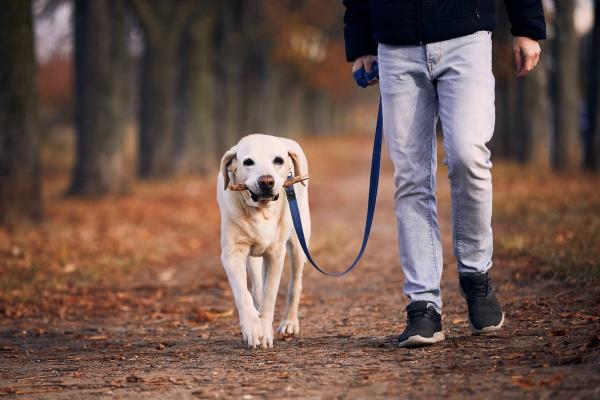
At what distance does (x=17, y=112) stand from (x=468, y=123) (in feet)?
25.8

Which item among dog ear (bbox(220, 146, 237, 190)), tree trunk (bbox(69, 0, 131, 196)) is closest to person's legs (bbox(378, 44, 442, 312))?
dog ear (bbox(220, 146, 237, 190))

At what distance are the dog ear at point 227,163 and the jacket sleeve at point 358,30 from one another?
91 cm

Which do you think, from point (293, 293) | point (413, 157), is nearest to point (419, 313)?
point (413, 157)

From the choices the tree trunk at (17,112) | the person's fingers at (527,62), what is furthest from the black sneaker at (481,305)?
the tree trunk at (17,112)

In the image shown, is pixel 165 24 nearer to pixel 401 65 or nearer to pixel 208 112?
pixel 208 112

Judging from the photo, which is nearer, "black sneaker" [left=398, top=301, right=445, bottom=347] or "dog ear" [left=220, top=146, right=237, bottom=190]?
"black sneaker" [left=398, top=301, right=445, bottom=347]

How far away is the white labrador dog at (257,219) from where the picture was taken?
500 cm

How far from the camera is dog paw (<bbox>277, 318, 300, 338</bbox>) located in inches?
216

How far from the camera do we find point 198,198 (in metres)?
15.9

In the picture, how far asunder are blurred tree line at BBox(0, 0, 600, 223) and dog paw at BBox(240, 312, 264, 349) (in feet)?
22.4

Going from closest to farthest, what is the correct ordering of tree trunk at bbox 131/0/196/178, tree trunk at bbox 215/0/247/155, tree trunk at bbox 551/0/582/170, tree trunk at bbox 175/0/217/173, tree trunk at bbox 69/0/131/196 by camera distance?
tree trunk at bbox 69/0/131/196 → tree trunk at bbox 551/0/582/170 → tree trunk at bbox 131/0/196/178 → tree trunk at bbox 175/0/217/173 → tree trunk at bbox 215/0/247/155

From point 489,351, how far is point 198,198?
11942mm

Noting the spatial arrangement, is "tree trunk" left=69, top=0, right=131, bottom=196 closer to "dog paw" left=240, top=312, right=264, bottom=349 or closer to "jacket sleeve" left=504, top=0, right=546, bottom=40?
"dog paw" left=240, top=312, right=264, bottom=349

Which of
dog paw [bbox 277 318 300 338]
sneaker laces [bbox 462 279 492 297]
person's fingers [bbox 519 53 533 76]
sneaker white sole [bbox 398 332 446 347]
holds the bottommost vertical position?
dog paw [bbox 277 318 300 338]
